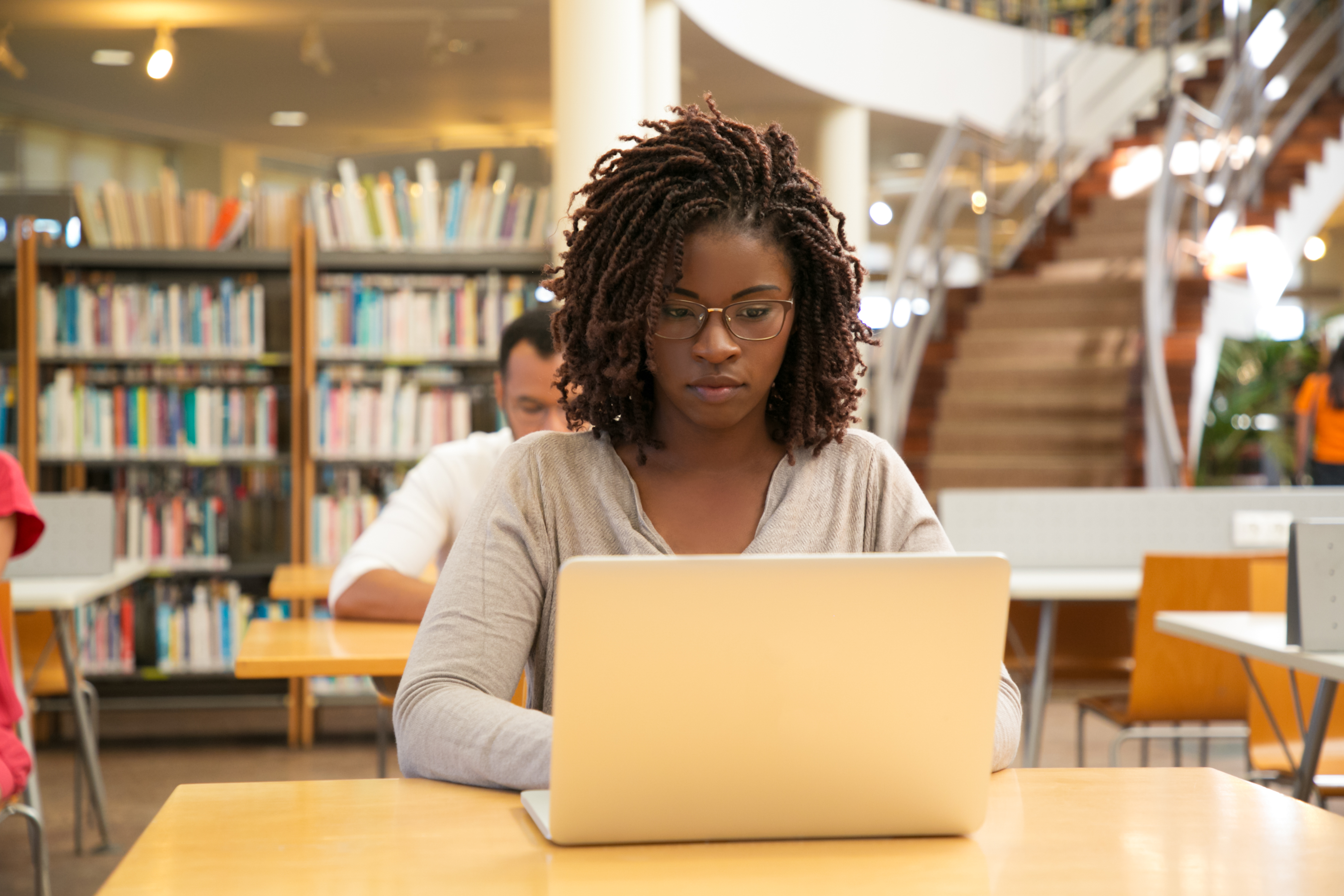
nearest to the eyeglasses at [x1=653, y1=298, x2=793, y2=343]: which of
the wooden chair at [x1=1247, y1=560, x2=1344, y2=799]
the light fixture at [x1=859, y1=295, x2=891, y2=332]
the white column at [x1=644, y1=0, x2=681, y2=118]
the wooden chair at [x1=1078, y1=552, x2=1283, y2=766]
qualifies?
the light fixture at [x1=859, y1=295, x2=891, y2=332]

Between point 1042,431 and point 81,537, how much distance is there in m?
4.46

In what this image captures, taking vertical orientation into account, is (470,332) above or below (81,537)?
above

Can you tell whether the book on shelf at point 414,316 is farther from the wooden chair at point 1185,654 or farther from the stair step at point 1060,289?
the stair step at point 1060,289

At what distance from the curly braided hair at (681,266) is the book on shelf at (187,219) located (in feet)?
12.2

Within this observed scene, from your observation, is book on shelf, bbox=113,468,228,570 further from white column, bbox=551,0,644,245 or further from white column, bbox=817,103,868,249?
white column, bbox=817,103,868,249

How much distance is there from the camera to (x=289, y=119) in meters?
9.83

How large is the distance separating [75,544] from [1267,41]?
7089mm

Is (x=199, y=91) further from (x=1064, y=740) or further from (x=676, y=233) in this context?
(x=676, y=233)

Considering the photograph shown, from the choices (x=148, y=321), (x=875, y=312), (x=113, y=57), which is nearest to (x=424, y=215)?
(x=148, y=321)

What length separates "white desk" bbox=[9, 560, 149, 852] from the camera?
3.10m

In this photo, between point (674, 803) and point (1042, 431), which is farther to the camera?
point (1042, 431)

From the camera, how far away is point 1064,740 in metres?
4.50

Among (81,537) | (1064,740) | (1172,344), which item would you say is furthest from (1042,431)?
(81,537)

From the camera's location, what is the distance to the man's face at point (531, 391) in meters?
2.66
